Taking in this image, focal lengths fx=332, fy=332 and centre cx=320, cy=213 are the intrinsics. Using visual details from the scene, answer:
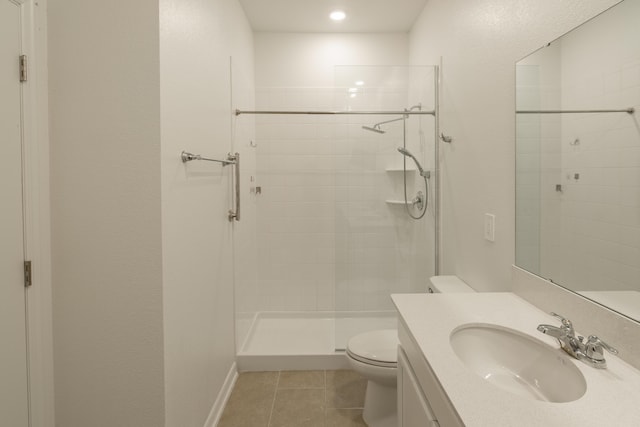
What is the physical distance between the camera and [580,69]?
1.04m

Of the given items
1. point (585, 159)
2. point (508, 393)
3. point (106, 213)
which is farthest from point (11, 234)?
point (585, 159)

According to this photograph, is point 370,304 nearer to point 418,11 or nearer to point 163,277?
point 163,277

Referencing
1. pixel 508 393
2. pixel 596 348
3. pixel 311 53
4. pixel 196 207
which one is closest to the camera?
pixel 508 393

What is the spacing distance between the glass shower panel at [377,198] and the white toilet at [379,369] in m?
0.60

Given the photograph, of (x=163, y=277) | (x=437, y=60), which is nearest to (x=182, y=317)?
(x=163, y=277)

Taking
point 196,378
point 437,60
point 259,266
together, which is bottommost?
point 196,378

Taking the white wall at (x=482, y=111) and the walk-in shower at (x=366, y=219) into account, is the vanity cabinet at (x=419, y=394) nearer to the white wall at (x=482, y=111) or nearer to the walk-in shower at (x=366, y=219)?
the white wall at (x=482, y=111)

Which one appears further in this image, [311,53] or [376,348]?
[311,53]

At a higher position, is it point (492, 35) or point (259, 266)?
point (492, 35)

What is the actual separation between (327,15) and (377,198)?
1596mm

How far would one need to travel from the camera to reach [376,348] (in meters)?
1.86

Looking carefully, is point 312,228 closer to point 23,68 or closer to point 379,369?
point 379,369

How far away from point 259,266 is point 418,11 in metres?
2.58

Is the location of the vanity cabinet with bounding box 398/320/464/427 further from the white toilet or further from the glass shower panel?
the glass shower panel
